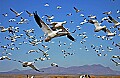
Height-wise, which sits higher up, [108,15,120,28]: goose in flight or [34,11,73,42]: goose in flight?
[108,15,120,28]: goose in flight

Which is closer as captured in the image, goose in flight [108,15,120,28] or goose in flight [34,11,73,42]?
goose in flight [34,11,73,42]

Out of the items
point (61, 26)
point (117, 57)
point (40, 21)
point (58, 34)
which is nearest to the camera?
point (40, 21)

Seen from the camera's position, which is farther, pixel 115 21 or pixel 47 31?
pixel 115 21

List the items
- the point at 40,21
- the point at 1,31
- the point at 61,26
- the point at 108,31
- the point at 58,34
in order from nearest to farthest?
the point at 40,21
the point at 58,34
the point at 61,26
the point at 108,31
the point at 1,31

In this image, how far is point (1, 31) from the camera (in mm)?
21328

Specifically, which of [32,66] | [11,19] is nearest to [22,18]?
[11,19]

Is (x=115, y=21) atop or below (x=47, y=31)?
atop

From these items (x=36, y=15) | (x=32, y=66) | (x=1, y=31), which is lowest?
(x=32, y=66)

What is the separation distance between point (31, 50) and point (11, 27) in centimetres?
200

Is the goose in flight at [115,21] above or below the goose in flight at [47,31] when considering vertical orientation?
above

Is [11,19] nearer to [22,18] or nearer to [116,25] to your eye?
[22,18]

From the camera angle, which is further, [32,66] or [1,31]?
[1,31]

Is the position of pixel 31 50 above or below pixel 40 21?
above

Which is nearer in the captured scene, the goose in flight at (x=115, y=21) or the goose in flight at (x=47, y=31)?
the goose in flight at (x=47, y=31)
